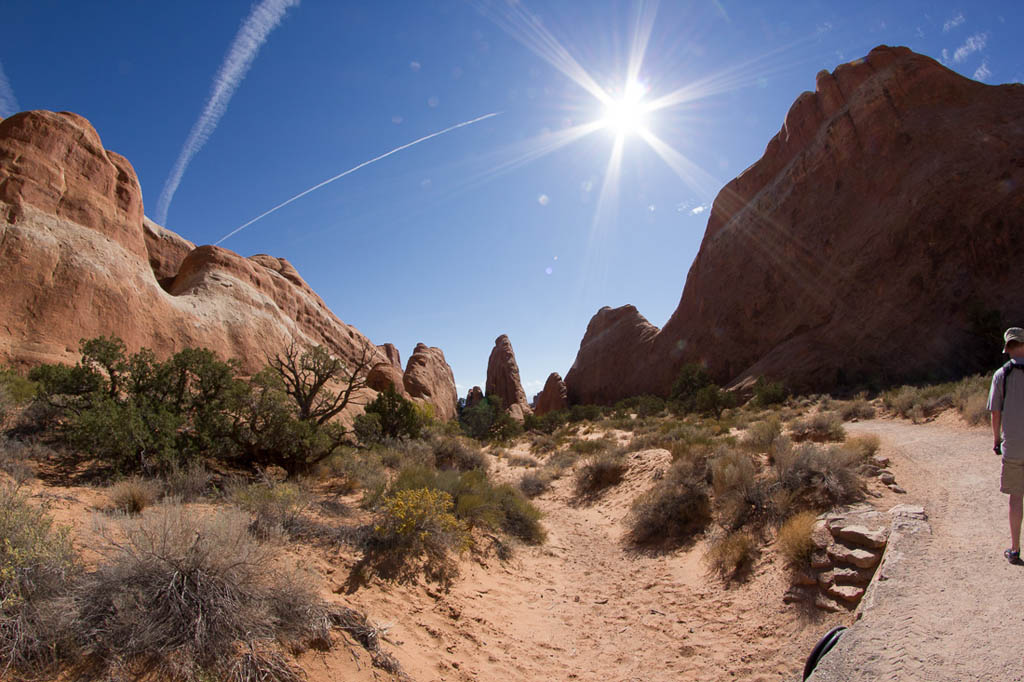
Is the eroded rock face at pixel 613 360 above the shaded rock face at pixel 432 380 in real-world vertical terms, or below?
above

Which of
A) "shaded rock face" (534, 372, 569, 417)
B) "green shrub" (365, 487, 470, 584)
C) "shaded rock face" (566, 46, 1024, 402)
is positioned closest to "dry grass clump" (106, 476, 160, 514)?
"green shrub" (365, 487, 470, 584)

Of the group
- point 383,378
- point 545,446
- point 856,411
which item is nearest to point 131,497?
point 545,446

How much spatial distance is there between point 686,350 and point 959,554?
38835 millimetres

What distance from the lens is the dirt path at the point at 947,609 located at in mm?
2957

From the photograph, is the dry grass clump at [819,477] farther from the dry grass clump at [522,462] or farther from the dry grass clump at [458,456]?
the dry grass clump at [522,462]

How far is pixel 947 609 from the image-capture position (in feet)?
11.3

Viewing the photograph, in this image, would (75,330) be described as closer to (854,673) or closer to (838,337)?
(854,673)

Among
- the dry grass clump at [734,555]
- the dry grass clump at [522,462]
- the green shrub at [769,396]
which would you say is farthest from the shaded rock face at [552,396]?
the dry grass clump at [734,555]

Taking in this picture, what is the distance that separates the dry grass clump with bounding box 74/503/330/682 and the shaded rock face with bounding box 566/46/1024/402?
26.1 meters

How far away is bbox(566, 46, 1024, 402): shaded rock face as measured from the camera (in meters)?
23.7

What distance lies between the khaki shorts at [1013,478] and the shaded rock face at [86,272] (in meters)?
21.1

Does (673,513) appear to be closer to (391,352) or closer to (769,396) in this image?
(769,396)

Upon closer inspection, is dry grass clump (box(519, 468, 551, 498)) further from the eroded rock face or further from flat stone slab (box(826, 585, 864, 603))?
the eroded rock face

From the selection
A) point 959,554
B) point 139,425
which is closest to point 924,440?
point 959,554
